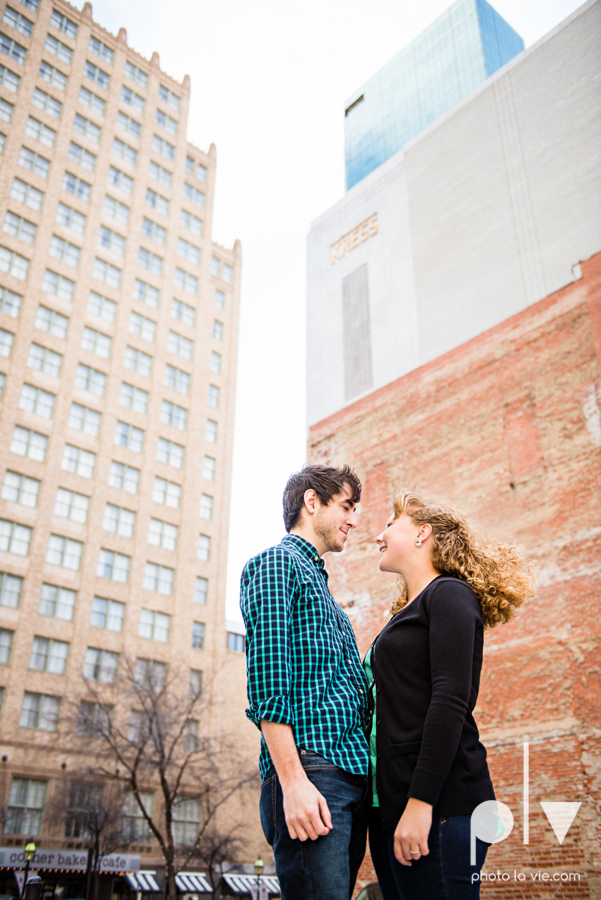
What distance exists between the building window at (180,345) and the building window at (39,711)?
68.2 feet

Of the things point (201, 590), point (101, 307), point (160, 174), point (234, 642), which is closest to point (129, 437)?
point (101, 307)

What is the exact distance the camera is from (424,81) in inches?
862

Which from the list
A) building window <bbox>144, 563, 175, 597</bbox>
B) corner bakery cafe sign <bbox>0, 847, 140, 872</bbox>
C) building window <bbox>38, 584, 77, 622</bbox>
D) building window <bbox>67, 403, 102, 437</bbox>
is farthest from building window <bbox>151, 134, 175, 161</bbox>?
corner bakery cafe sign <bbox>0, 847, 140, 872</bbox>

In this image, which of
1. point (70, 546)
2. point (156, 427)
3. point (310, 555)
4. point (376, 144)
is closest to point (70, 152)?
point (156, 427)

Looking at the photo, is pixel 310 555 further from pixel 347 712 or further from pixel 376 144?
pixel 376 144

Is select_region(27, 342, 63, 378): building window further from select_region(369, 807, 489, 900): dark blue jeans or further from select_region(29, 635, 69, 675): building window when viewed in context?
select_region(369, 807, 489, 900): dark blue jeans

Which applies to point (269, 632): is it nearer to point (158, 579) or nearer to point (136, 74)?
point (158, 579)

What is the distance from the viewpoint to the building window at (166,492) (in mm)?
38531

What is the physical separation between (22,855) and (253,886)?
36.0ft

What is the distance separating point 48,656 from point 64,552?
4902 mm

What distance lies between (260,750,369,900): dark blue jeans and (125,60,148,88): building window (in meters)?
52.9

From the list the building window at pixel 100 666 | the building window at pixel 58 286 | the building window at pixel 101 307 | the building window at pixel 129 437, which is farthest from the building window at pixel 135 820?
the building window at pixel 58 286

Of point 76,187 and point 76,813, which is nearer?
point 76,813

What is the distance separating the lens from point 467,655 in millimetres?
2385
